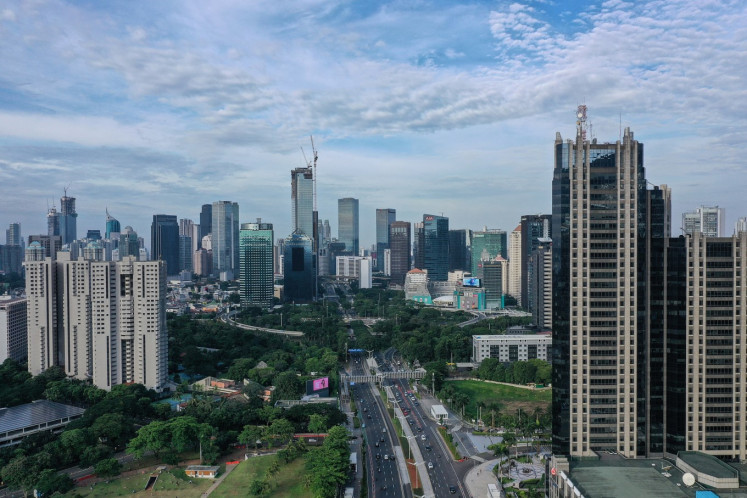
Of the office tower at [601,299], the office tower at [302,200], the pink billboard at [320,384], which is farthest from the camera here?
the office tower at [302,200]

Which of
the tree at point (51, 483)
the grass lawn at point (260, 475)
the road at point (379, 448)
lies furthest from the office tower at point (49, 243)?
the grass lawn at point (260, 475)

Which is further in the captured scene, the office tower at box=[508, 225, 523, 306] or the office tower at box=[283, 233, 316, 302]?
the office tower at box=[283, 233, 316, 302]

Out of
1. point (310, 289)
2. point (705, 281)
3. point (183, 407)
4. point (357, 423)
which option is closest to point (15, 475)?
point (183, 407)

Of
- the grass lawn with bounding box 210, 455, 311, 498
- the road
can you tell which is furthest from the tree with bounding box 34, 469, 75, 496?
the road

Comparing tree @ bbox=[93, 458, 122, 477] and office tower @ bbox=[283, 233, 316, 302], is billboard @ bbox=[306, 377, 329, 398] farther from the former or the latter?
office tower @ bbox=[283, 233, 316, 302]

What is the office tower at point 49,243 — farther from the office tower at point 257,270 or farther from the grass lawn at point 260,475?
the grass lawn at point 260,475

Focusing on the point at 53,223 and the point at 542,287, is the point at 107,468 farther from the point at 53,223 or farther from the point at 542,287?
the point at 53,223

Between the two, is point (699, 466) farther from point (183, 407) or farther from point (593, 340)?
point (183, 407)
